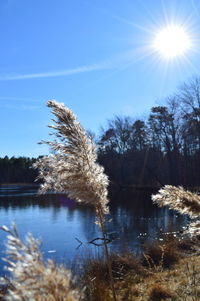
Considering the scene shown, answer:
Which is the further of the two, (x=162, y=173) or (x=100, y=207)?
(x=162, y=173)

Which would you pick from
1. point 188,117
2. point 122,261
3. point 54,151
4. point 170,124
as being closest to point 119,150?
point 170,124

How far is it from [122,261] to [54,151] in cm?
548

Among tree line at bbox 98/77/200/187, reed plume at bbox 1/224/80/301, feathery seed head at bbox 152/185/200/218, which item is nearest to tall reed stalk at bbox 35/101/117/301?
feathery seed head at bbox 152/185/200/218

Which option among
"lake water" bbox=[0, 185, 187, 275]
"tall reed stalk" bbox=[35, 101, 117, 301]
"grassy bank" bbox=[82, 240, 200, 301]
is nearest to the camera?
"tall reed stalk" bbox=[35, 101, 117, 301]

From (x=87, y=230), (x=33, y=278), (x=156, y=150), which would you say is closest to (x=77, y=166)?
(x=33, y=278)

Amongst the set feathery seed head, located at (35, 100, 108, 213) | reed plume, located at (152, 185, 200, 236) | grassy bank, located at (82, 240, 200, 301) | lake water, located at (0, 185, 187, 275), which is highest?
feathery seed head, located at (35, 100, 108, 213)

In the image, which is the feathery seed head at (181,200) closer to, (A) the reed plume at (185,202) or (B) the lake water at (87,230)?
(A) the reed plume at (185,202)

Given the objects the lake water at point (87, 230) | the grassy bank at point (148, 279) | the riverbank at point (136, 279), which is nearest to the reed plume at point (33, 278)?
the riverbank at point (136, 279)

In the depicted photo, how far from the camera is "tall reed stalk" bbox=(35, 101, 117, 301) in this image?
7.52 feet

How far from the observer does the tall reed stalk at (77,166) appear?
229 centimetres

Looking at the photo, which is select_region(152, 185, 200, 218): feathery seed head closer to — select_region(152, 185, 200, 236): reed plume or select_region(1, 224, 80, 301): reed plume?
select_region(152, 185, 200, 236): reed plume

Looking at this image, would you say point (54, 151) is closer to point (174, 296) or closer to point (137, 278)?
point (174, 296)

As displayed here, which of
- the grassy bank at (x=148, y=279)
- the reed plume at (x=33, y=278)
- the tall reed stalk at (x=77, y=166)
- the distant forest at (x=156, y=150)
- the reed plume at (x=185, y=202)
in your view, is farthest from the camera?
the distant forest at (x=156, y=150)

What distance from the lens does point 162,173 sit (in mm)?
47500
